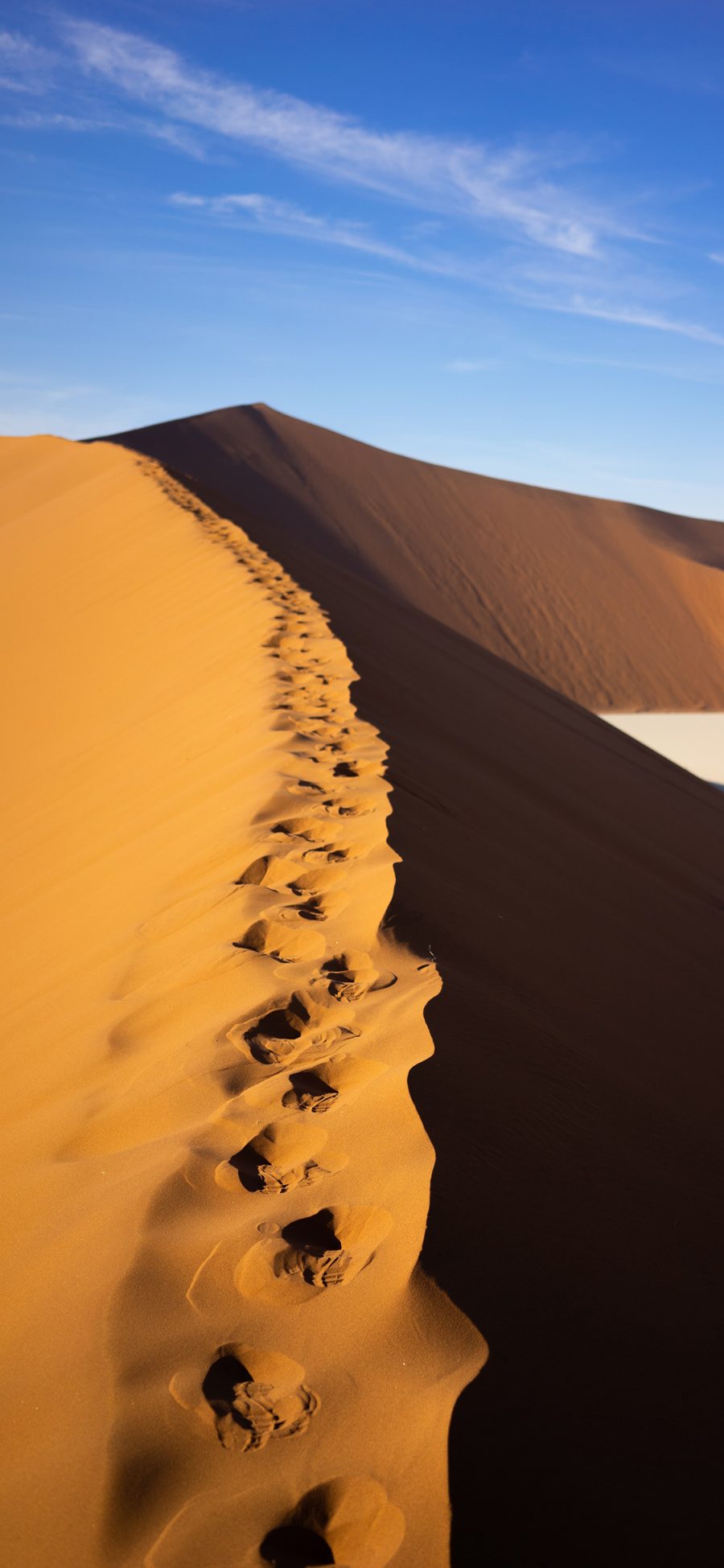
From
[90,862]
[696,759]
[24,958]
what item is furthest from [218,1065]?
[696,759]

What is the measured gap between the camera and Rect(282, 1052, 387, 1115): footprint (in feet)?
6.77

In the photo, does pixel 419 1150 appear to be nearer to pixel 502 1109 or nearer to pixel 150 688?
pixel 502 1109

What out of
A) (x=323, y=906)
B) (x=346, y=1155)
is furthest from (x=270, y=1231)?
(x=323, y=906)

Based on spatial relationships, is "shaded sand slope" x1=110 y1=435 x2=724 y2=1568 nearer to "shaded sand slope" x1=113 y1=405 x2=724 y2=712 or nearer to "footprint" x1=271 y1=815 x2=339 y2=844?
"footprint" x1=271 y1=815 x2=339 y2=844

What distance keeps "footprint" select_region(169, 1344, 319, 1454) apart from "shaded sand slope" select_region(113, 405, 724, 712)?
30.1m

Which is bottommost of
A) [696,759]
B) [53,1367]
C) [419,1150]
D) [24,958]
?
[696,759]

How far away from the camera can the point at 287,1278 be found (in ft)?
5.33

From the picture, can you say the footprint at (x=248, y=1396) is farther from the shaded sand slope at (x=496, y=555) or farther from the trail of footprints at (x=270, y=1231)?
the shaded sand slope at (x=496, y=555)

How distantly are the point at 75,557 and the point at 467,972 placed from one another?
32.9 ft

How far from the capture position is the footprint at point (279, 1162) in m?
1.86

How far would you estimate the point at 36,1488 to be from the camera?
1361mm

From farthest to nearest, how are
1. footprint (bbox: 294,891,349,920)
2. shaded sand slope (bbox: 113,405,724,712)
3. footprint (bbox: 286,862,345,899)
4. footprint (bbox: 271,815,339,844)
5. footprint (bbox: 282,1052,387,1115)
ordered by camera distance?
shaded sand slope (bbox: 113,405,724,712) → footprint (bbox: 271,815,339,844) → footprint (bbox: 286,862,345,899) → footprint (bbox: 294,891,349,920) → footprint (bbox: 282,1052,387,1115)

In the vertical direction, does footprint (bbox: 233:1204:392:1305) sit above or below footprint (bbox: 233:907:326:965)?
below

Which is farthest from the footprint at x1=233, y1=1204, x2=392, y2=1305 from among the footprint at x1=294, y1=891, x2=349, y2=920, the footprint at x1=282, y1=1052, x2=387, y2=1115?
the footprint at x1=294, y1=891, x2=349, y2=920
